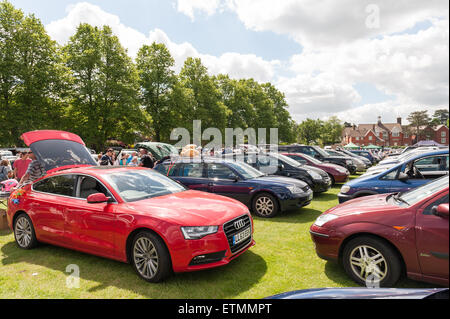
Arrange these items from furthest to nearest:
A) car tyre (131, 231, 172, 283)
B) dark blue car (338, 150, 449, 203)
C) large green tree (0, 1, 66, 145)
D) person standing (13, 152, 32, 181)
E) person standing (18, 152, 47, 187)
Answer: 1. large green tree (0, 1, 66, 145)
2. person standing (13, 152, 32, 181)
3. person standing (18, 152, 47, 187)
4. dark blue car (338, 150, 449, 203)
5. car tyre (131, 231, 172, 283)

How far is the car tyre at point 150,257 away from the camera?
3.80m

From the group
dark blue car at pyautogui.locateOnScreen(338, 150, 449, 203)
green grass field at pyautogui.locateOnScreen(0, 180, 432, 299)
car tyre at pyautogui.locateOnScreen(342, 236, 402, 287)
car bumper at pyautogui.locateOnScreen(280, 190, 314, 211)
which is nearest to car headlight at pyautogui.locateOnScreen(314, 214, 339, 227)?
car tyre at pyautogui.locateOnScreen(342, 236, 402, 287)

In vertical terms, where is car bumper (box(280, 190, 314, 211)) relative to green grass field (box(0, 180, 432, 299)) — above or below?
above

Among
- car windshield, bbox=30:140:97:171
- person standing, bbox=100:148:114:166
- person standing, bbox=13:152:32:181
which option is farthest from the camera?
person standing, bbox=100:148:114:166

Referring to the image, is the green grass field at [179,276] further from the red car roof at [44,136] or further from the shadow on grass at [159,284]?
the red car roof at [44,136]

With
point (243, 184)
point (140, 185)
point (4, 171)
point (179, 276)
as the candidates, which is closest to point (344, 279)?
point (179, 276)

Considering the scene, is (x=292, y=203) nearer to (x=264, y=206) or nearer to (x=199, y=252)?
(x=264, y=206)

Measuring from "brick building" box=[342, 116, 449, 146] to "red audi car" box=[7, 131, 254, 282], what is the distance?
102938 millimetres

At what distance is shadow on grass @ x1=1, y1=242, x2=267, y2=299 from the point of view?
3.70 m

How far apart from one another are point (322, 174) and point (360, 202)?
6628mm

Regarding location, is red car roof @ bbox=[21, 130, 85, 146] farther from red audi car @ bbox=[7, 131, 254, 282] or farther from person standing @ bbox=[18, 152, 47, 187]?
red audi car @ bbox=[7, 131, 254, 282]

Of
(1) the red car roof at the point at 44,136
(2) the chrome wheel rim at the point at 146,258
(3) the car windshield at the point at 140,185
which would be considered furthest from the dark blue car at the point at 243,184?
(2) the chrome wheel rim at the point at 146,258

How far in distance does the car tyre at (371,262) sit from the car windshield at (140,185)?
9.69ft
